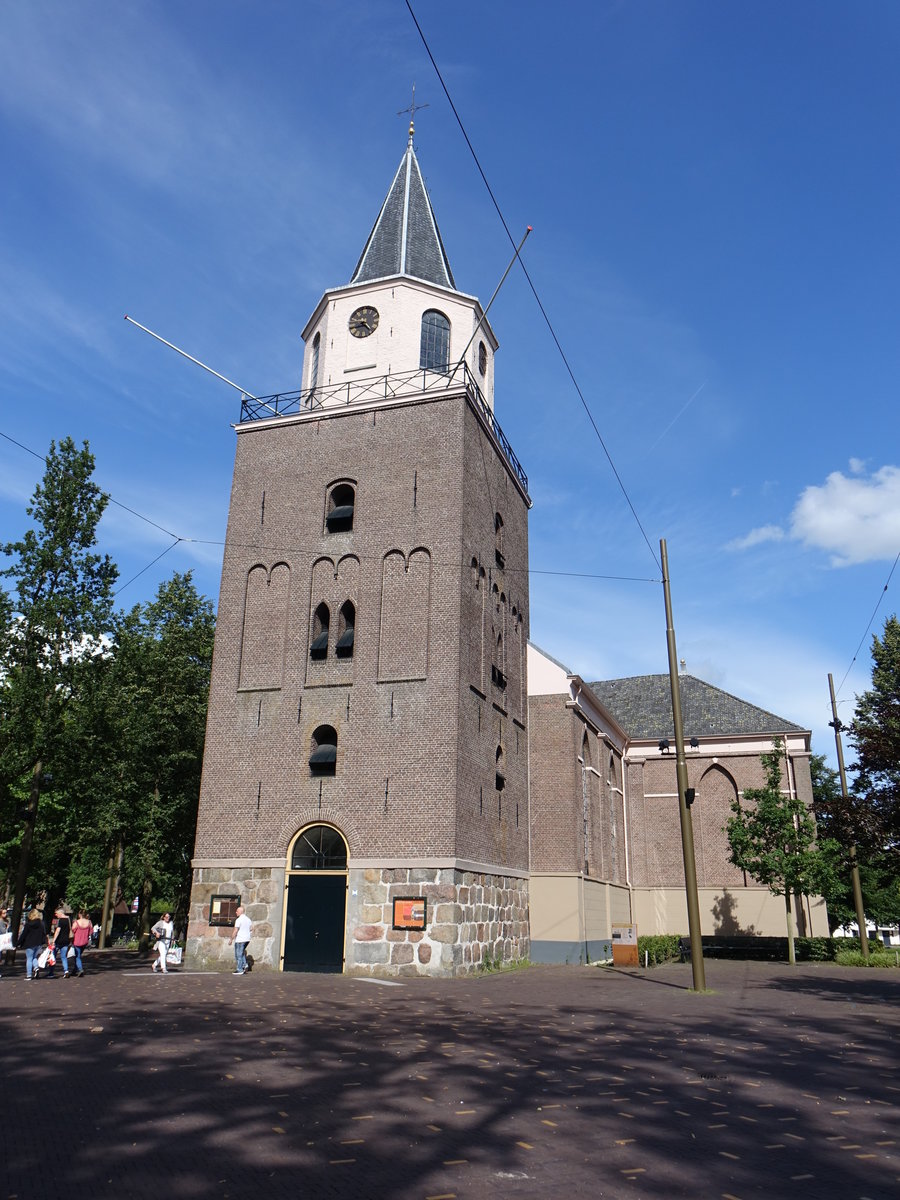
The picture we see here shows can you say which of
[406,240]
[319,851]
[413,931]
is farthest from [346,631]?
[406,240]

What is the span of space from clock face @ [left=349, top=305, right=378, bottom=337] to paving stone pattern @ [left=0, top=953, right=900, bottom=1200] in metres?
20.3

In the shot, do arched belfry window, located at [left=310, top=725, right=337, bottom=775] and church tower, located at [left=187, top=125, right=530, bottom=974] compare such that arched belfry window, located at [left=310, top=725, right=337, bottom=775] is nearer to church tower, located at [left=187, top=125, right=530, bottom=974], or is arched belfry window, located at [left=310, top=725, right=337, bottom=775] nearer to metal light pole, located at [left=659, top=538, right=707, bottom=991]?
church tower, located at [left=187, top=125, right=530, bottom=974]

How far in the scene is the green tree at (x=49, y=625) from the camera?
2381cm

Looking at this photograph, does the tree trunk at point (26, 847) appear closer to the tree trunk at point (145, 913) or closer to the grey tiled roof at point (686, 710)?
the tree trunk at point (145, 913)

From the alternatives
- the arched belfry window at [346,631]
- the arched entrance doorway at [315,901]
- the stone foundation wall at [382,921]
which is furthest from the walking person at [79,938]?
the arched belfry window at [346,631]

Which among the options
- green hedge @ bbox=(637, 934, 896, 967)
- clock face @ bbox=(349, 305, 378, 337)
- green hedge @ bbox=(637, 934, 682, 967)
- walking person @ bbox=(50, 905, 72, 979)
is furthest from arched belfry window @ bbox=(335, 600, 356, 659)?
green hedge @ bbox=(637, 934, 896, 967)

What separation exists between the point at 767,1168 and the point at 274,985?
14.8 m

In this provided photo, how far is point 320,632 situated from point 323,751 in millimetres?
3677

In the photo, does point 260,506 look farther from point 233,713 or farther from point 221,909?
point 221,909

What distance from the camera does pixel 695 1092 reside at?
8789 millimetres

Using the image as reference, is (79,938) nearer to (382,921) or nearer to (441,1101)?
(382,921)

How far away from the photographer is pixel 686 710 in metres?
47.1

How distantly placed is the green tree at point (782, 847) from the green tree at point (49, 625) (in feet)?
77.6

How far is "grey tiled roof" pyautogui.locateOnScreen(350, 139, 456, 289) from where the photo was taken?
99.2 feet
